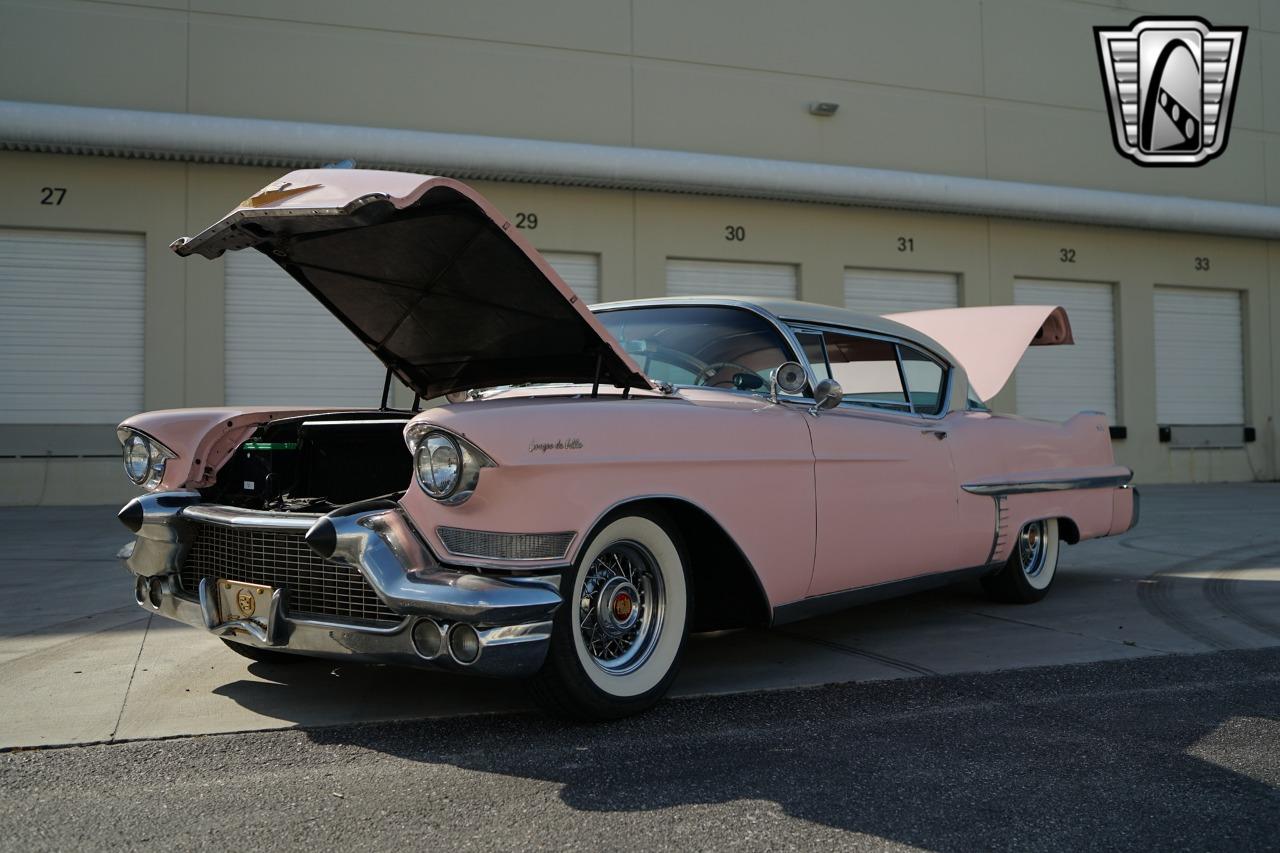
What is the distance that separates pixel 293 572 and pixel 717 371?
1764mm

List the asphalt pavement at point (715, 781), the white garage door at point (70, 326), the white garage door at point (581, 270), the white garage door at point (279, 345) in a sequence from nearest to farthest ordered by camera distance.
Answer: the asphalt pavement at point (715, 781), the white garage door at point (70, 326), the white garage door at point (279, 345), the white garage door at point (581, 270)

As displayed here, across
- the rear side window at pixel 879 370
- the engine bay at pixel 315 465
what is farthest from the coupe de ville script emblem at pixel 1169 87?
the engine bay at pixel 315 465

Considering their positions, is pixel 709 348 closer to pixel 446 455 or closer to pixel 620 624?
pixel 620 624

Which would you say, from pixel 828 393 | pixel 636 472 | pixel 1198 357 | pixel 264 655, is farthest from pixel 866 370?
pixel 1198 357

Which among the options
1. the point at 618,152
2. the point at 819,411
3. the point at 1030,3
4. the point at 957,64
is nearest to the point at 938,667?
the point at 819,411

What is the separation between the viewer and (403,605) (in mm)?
2826

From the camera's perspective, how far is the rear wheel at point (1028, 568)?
18.1 feet

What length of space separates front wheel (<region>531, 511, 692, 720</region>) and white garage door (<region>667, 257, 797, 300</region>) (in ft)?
35.0

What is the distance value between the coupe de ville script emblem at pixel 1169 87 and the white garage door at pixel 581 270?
8.01 m

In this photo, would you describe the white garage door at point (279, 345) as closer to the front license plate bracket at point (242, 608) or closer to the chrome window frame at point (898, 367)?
the chrome window frame at point (898, 367)

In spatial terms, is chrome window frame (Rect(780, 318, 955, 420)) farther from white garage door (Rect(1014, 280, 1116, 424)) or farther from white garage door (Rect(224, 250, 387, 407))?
white garage door (Rect(1014, 280, 1116, 424))

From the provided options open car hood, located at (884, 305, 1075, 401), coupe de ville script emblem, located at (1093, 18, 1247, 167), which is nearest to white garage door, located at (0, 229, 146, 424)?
open car hood, located at (884, 305, 1075, 401)

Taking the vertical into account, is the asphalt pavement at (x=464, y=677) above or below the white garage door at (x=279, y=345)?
below

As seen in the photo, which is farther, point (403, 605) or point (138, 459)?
point (138, 459)
